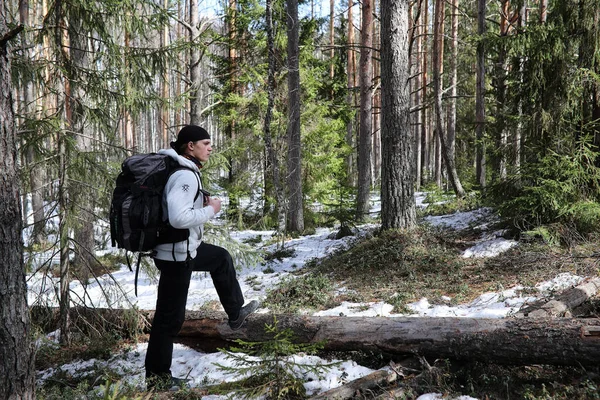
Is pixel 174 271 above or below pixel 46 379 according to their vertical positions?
above

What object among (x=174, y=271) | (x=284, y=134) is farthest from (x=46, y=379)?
(x=284, y=134)

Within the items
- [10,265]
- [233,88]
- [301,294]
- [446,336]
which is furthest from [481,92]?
[10,265]

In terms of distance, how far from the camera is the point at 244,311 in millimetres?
4352

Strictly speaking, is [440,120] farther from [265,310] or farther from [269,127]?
[265,310]

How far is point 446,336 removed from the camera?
3795 millimetres

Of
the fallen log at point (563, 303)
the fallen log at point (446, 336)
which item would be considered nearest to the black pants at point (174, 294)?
the fallen log at point (446, 336)

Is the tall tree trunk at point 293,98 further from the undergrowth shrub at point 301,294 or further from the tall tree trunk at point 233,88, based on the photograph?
the undergrowth shrub at point 301,294

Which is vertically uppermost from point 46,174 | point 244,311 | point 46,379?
point 46,174

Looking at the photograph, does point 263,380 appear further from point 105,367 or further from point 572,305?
point 572,305

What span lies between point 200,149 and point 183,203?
2.09ft

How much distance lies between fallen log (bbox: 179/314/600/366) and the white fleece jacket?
4.57ft

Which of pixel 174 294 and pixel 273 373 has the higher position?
pixel 174 294

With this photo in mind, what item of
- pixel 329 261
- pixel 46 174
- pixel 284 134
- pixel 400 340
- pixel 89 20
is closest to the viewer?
pixel 400 340

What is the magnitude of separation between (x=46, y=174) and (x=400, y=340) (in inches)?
191
